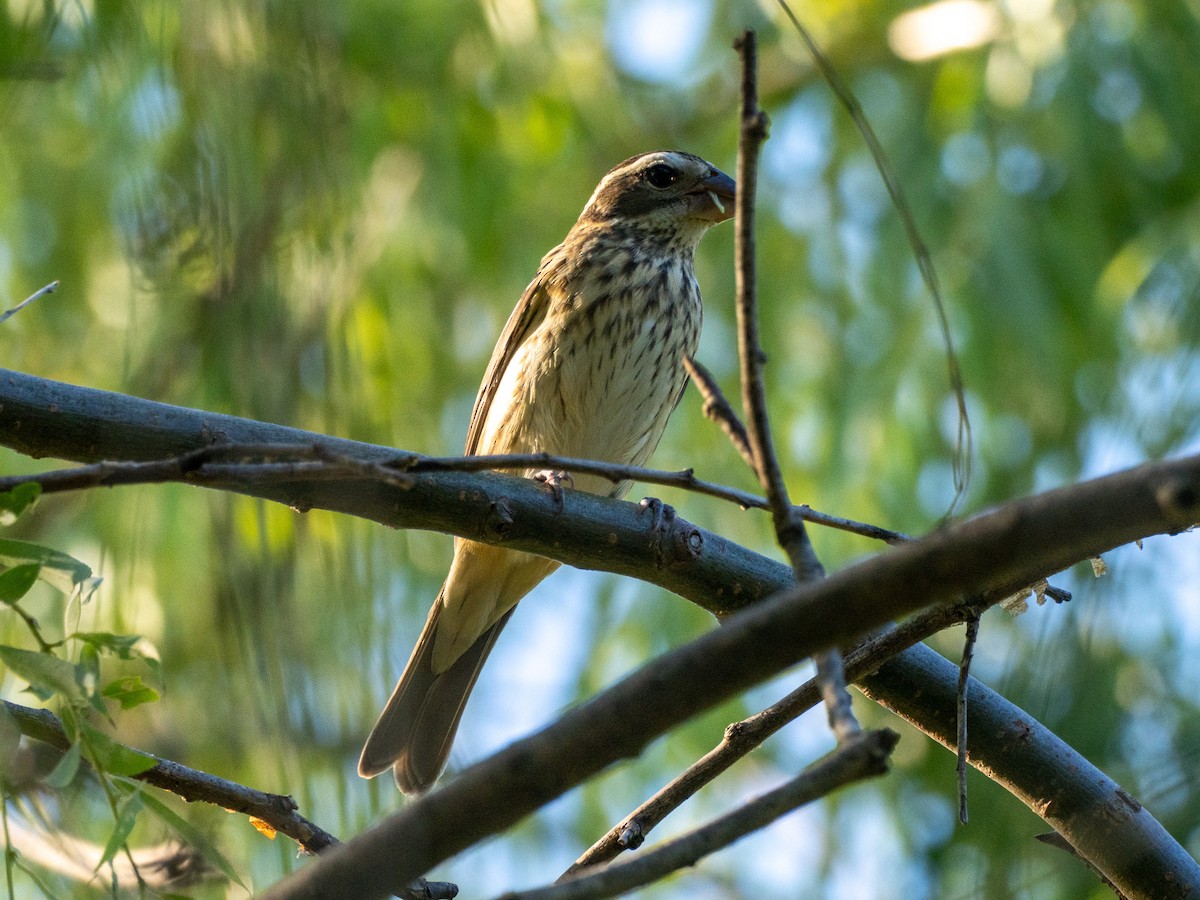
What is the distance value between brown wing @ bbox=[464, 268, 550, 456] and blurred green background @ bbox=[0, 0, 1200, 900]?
1.01 ft

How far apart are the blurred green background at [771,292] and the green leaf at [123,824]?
3.23ft

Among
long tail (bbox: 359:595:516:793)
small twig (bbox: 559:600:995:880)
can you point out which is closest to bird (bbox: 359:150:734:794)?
long tail (bbox: 359:595:516:793)

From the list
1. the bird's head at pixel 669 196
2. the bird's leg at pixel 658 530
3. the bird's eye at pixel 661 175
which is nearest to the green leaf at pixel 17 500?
the bird's leg at pixel 658 530

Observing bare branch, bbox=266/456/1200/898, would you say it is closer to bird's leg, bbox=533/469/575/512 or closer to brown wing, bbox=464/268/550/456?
bird's leg, bbox=533/469/575/512

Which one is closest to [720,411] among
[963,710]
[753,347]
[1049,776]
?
[753,347]

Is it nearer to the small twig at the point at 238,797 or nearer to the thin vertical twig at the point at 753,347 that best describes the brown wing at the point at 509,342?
the small twig at the point at 238,797

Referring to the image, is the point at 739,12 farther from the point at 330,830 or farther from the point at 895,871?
the point at 330,830

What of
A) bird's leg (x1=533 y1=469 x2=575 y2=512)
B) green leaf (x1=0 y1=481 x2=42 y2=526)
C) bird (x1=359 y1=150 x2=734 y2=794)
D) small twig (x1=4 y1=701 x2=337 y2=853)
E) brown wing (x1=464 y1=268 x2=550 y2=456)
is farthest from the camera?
brown wing (x1=464 y1=268 x2=550 y2=456)

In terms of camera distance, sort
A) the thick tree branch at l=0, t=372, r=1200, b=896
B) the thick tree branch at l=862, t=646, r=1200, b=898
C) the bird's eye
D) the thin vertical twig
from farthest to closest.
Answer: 1. the bird's eye
2. the thick tree branch at l=862, t=646, r=1200, b=898
3. the thin vertical twig
4. the thick tree branch at l=0, t=372, r=1200, b=896

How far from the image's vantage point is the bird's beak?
16.3 ft

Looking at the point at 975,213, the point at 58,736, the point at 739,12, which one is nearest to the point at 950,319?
the point at 975,213

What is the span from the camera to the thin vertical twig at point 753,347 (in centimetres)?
156

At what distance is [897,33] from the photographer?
6.67 metres

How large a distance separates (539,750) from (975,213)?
4640mm
